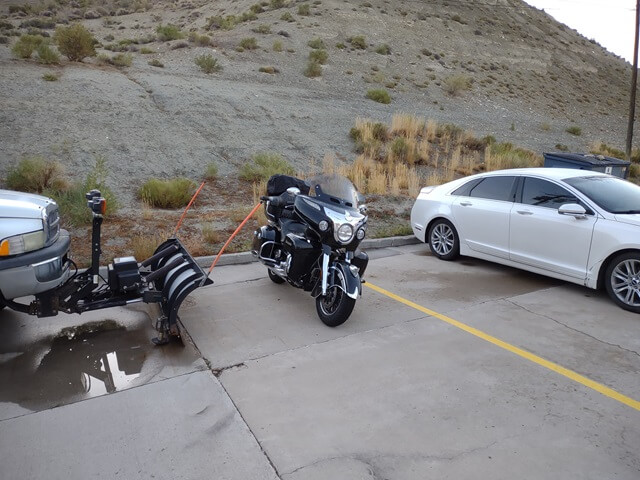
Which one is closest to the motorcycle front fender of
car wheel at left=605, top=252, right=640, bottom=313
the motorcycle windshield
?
the motorcycle windshield

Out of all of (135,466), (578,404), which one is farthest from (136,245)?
(578,404)

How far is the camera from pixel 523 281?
7258 millimetres

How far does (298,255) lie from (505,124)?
22.1 meters

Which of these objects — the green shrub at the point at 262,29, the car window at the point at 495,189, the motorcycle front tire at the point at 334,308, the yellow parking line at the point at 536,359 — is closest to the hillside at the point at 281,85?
the green shrub at the point at 262,29

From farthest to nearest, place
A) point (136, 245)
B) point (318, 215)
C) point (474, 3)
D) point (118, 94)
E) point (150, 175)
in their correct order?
point (474, 3) < point (118, 94) < point (150, 175) < point (136, 245) < point (318, 215)

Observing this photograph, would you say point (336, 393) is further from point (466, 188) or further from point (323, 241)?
point (466, 188)

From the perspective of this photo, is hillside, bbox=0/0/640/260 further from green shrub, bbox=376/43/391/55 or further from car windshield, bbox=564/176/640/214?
car windshield, bbox=564/176/640/214

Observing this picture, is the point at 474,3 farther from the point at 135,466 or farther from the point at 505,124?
the point at 135,466

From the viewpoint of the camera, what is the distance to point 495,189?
7793 mm

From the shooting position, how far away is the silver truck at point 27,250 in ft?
14.3

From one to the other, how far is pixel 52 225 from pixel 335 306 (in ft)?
9.44

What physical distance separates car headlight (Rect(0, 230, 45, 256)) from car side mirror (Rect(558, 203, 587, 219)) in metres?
5.76

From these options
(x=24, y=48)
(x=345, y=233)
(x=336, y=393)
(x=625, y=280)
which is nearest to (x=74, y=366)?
(x=336, y=393)

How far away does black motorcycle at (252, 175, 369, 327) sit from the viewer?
17.8ft
